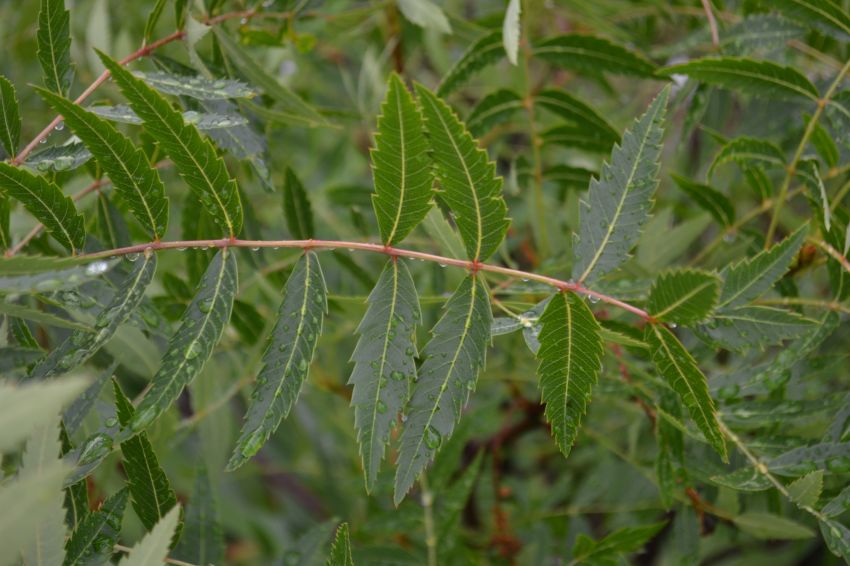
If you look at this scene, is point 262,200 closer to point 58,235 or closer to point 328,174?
point 328,174

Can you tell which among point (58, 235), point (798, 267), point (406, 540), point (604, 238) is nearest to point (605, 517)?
point (406, 540)

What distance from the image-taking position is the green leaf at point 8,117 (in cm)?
98

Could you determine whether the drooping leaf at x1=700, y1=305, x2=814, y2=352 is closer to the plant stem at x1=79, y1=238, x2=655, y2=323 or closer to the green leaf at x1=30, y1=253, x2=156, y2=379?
the plant stem at x1=79, y1=238, x2=655, y2=323

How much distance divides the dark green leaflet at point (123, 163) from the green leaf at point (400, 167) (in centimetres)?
25

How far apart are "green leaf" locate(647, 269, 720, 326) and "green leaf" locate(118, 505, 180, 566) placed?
0.55 metres

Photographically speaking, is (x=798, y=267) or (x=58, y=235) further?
(x=798, y=267)

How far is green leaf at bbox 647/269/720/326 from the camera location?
2.85ft

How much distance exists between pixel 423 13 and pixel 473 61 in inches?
4.8

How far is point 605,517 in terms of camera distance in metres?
1.81

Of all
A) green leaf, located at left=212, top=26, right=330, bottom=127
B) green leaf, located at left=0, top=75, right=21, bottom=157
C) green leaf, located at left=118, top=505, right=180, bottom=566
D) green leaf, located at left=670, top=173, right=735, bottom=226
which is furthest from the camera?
green leaf, located at left=670, top=173, right=735, bottom=226

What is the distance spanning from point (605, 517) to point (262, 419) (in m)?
1.13

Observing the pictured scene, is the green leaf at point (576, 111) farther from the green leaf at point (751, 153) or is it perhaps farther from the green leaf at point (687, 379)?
the green leaf at point (687, 379)

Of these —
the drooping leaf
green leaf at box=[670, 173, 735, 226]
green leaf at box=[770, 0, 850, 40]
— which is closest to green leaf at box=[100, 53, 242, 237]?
the drooping leaf

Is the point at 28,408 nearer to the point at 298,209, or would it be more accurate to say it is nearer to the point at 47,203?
the point at 47,203
